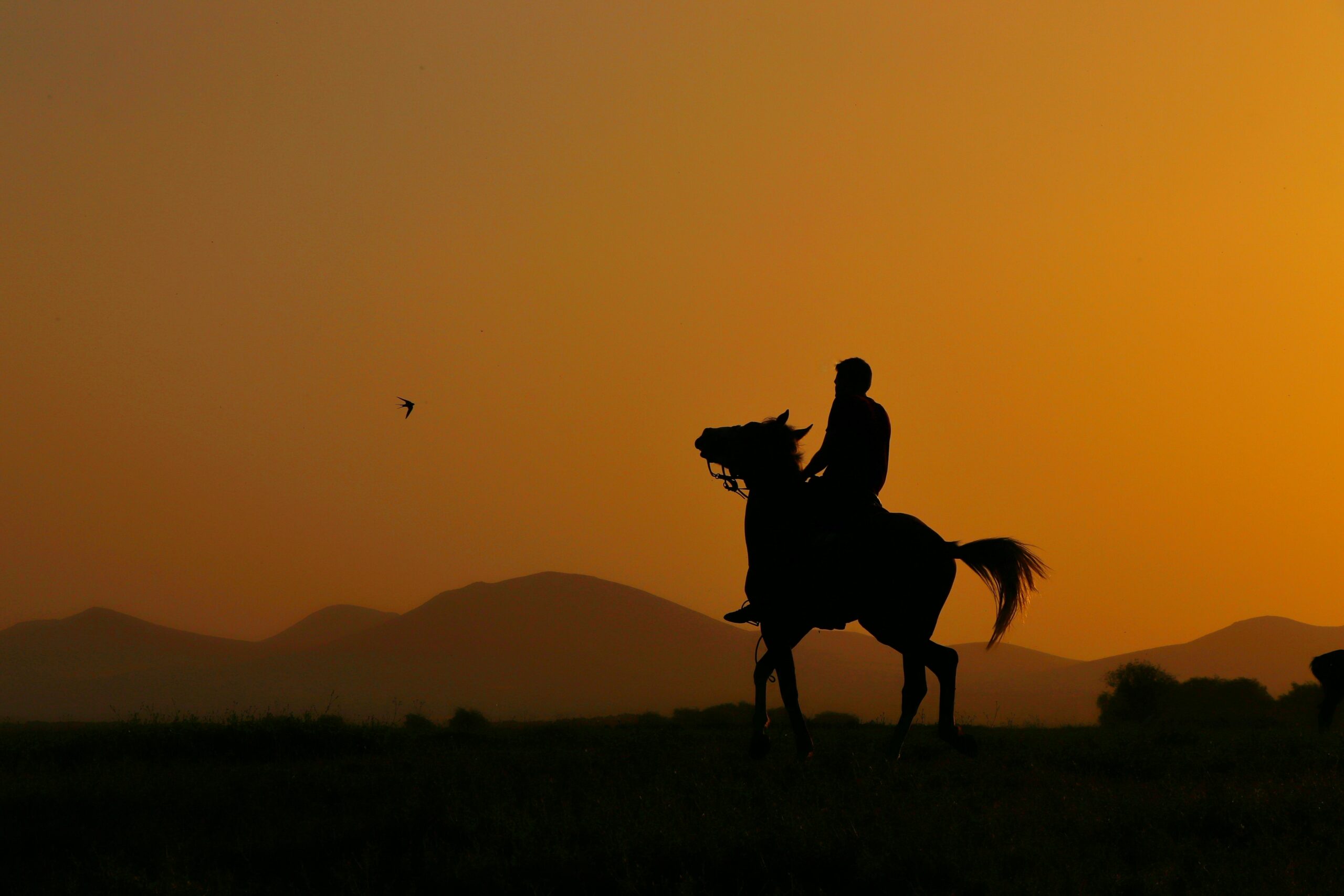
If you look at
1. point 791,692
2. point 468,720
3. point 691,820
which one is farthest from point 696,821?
point 468,720

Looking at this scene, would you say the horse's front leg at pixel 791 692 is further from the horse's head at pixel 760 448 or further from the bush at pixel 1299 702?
the bush at pixel 1299 702

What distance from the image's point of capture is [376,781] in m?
9.80

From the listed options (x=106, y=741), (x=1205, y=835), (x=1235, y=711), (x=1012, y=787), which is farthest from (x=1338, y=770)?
(x=1235, y=711)

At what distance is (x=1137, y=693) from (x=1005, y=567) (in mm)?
21711

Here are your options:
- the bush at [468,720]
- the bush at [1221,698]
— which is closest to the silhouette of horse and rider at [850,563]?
the bush at [468,720]

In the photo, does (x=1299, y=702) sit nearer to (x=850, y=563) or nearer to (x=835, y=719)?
(x=835, y=719)

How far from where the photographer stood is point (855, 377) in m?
11.2

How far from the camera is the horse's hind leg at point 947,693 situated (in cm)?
1053

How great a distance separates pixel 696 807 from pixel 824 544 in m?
3.56

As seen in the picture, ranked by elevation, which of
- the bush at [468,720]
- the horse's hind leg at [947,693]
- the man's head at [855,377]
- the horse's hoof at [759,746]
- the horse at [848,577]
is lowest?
the bush at [468,720]


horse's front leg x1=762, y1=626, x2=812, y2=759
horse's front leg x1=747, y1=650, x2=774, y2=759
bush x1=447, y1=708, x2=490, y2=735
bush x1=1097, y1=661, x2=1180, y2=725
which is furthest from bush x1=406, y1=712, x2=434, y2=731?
bush x1=1097, y1=661, x2=1180, y2=725

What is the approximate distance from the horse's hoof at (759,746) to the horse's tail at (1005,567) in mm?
2595

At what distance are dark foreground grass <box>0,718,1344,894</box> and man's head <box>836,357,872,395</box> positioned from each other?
3.91 metres

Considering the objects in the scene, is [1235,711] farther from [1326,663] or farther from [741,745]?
[741,745]
